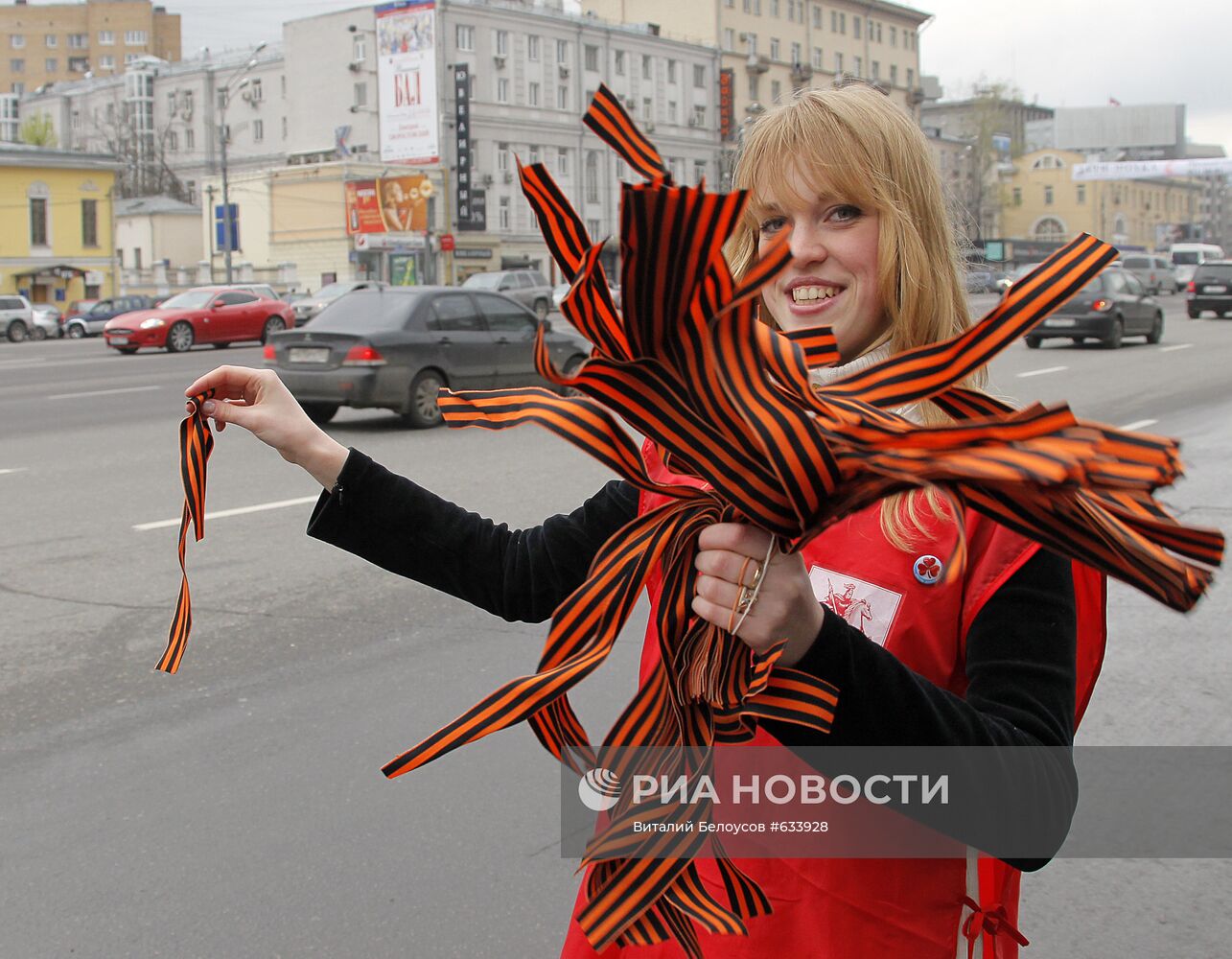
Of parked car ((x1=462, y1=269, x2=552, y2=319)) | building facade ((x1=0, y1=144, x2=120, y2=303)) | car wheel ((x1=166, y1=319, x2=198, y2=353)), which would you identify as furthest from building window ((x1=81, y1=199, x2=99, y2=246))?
car wheel ((x1=166, y1=319, x2=198, y2=353))

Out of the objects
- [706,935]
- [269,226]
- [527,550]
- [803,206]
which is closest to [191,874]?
[527,550]

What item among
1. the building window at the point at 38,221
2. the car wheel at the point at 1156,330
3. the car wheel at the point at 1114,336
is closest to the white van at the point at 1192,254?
the car wheel at the point at 1156,330

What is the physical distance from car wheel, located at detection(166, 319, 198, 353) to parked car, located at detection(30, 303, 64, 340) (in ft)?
40.4

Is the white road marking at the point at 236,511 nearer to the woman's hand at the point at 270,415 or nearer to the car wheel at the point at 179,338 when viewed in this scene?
the woman's hand at the point at 270,415

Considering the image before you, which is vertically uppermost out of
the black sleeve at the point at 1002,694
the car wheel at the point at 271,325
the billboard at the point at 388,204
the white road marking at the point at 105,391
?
the billboard at the point at 388,204

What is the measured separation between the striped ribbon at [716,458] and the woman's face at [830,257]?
0.48m

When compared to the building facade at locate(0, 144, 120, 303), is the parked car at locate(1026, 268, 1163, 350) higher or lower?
lower

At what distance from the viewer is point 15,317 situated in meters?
37.1

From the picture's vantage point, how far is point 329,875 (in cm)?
362

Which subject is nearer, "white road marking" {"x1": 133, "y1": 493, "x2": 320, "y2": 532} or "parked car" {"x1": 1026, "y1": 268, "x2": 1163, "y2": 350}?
"white road marking" {"x1": 133, "y1": 493, "x2": 320, "y2": 532}

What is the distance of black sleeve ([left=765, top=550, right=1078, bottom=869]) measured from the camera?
1.18m

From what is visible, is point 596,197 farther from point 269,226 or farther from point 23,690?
point 23,690

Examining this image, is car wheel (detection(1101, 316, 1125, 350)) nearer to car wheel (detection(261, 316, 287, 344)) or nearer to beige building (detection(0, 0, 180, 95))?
car wheel (detection(261, 316, 287, 344))

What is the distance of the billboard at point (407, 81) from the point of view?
59.4 m
